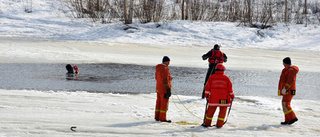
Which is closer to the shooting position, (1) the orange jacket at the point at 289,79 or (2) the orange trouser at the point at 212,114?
(2) the orange trouser at the point at 212,114

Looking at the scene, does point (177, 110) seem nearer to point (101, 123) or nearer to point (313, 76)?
point (101, 123)

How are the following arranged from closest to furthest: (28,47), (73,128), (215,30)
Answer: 1. (73,128)
2. (28,47)
3. (215,30)

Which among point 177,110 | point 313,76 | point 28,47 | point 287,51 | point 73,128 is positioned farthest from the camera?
point 287,51

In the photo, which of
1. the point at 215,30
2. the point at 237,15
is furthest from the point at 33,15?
the point at 237,15

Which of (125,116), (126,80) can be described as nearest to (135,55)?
(126,80)

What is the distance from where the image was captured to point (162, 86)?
623 cm

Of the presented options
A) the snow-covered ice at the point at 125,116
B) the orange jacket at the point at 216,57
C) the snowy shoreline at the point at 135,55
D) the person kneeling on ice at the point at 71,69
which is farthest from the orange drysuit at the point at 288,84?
the snowy shoreline at the point at 135,55

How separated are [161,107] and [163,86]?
0.42 meters

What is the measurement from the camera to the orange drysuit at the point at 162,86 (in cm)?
615

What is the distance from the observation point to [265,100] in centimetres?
888

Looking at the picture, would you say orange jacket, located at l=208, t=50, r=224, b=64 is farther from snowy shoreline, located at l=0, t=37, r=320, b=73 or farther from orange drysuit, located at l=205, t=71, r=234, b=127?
snowy shoreline, located at l=0, t=37, r=320, b=73

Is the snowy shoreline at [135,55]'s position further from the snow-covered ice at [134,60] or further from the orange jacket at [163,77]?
the orange jacket at [163,77]

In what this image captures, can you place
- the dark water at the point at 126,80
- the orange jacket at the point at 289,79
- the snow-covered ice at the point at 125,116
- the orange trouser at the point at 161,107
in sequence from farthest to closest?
the dark water at the point at 126,80 → the orange jacket at the point at 289,79 → the orange trouser at the point at 161,107 → the snow-covered ice at the point at 125,116

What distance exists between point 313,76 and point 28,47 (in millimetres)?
13244
